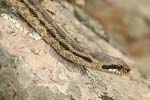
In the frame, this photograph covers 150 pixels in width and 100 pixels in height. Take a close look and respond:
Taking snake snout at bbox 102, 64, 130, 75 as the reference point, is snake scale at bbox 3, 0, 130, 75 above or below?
below

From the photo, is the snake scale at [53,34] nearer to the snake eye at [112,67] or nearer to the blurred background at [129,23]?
the snake eye at [112,67]

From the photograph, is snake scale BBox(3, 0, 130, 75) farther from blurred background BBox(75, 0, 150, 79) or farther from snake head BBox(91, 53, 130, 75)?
blurred background BBox(75, 0, 150, 79)

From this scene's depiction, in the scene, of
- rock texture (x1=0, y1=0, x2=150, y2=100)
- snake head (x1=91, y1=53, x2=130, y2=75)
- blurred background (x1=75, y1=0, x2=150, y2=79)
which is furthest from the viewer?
blurred background (x1=75, y1=0, x2=150, y2=79)

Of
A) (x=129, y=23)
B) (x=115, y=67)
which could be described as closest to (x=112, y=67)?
(x=115, y=67)

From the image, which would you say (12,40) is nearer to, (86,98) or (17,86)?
(17,86)

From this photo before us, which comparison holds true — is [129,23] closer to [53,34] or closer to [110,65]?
[110,65]

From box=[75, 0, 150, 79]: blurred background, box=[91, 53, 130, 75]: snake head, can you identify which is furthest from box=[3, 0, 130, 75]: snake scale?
box=[75, 0, 150, 79]: blurred background

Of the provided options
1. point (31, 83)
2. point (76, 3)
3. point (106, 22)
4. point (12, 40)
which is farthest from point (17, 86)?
point (106, 22)

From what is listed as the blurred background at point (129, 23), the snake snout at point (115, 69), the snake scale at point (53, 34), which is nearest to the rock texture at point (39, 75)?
the snake scale at point (53, 34)
